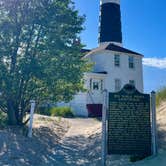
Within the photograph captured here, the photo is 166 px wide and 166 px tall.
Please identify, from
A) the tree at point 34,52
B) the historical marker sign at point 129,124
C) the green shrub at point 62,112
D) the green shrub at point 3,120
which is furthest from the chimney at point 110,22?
the historical marker sign at point 129,124

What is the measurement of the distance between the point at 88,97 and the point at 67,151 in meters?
18.6

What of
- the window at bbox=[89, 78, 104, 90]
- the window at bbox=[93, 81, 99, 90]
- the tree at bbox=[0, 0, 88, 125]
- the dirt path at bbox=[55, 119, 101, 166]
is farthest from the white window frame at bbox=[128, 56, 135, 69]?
the dirt path at bbox=[55, 119, 101, 166]

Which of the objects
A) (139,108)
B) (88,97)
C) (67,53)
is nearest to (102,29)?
(88,97)

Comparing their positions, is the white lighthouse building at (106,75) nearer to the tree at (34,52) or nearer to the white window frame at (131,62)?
the white window frame at (131,62)

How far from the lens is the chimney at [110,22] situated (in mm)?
38250

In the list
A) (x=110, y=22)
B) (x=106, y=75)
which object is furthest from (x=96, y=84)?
(x=110, y=22)

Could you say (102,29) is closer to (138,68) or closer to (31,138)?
(138,68)

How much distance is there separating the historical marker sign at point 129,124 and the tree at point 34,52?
Answer: 593 cm

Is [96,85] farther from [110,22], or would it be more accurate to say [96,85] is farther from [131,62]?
[110,22]

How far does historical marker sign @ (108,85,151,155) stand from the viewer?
777 cm

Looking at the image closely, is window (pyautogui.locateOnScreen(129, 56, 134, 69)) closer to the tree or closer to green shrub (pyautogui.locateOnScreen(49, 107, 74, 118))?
green shrub (pyautogui.locateOnScreen(49, 107, 74, 118))

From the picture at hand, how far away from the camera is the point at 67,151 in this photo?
31.8ft

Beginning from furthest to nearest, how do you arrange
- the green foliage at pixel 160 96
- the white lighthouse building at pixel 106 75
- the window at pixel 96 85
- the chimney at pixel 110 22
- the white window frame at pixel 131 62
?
1. the chimney at pixel 110 22
2. the white window frame at pixel 131 62
3. the window at pixel 96 85
4. the white lighthouse building at pixel 106 75
5. the green foliage at pixel 160 96

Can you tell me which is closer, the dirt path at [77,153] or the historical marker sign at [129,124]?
the historical marker sign at [129,124]
